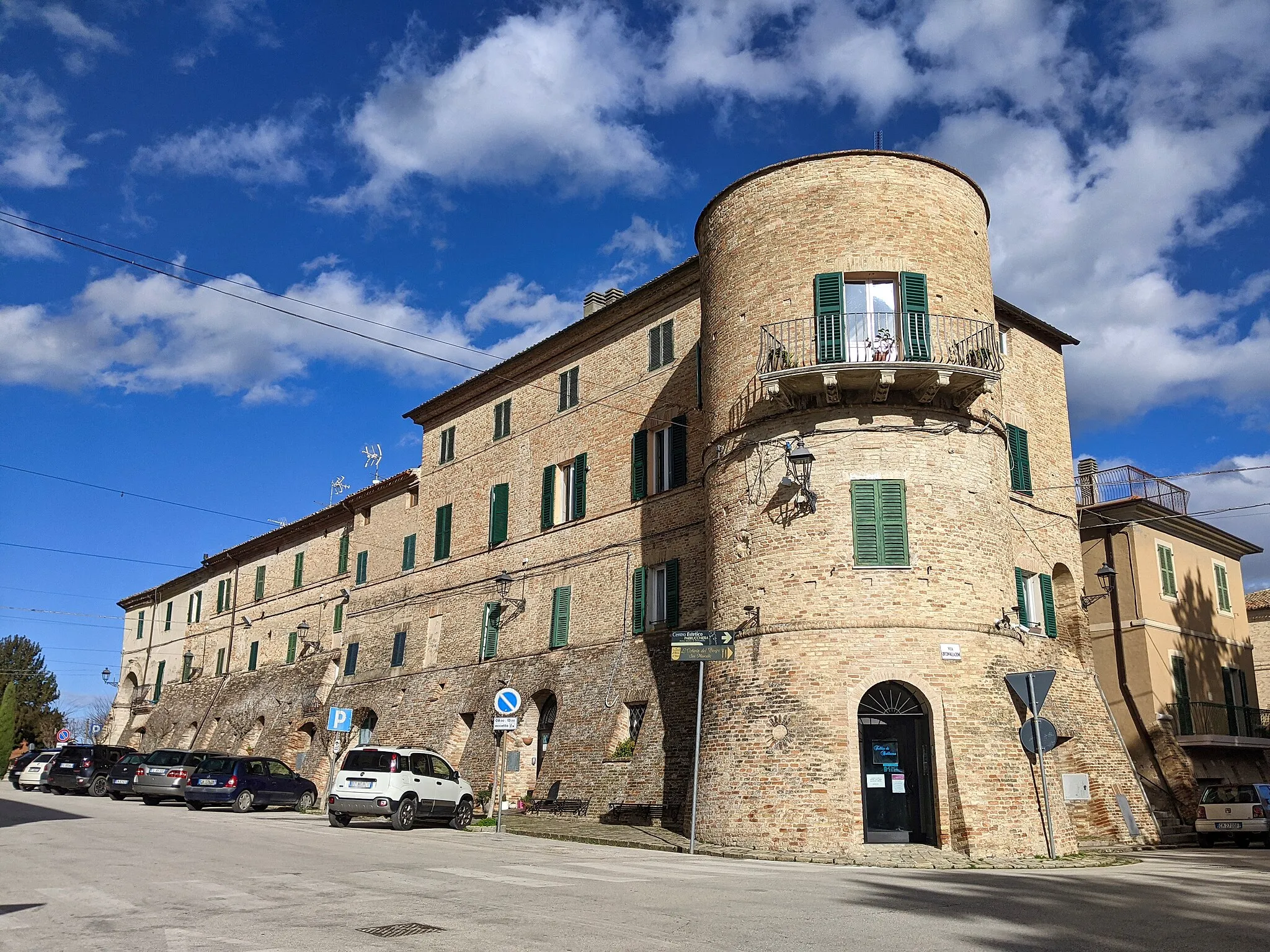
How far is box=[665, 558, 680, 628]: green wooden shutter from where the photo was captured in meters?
22.6

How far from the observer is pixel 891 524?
682 inches

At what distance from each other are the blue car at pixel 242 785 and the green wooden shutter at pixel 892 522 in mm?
17193

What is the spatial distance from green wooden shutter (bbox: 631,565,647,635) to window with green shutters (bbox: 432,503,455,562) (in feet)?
31.0

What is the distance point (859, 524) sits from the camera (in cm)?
1741

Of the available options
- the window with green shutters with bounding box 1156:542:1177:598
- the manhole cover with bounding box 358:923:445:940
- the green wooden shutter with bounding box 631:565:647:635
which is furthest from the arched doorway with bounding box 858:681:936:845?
the window with green shutters with bounding box 1156:542:1177:598

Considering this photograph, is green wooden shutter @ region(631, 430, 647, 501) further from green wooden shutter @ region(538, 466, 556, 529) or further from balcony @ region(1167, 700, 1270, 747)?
balcony @ region(1167, 700, 1270, 747)

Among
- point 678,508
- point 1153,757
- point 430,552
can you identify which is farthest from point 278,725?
point 1153,757

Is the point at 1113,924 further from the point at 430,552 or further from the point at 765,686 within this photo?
the point at 430,552

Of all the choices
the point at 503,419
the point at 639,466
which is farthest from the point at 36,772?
the point at 639,466

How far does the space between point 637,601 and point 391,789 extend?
6955 millimetres

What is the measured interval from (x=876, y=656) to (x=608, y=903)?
8.54 meters

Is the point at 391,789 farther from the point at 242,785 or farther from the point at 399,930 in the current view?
the point at 399,930

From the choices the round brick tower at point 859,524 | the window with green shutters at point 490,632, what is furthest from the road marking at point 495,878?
the window with green shutters at point 490,632

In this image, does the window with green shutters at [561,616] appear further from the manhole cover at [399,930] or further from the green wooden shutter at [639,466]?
the manhole cover at [399,930]
